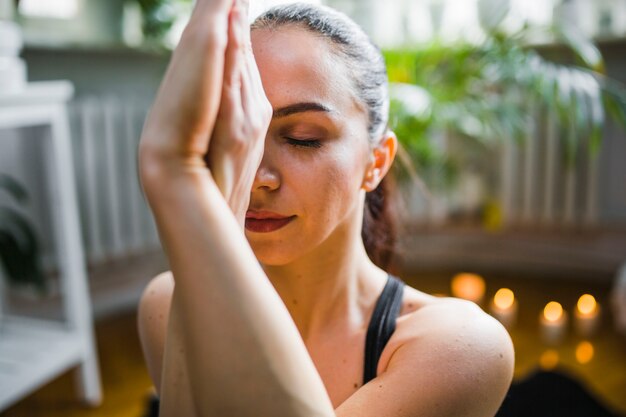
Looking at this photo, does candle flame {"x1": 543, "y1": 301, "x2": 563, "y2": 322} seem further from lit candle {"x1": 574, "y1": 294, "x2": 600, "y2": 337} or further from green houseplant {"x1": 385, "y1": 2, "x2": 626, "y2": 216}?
green houseplant {"x1": 385, "y1": 2, "x2": 626, "y2": 216}

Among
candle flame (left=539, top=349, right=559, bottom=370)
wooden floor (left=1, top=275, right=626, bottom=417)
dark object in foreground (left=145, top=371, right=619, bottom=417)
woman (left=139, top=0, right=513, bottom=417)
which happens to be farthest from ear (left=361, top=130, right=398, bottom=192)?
candle flame (left=539, top=349, right=559, bottom=370)

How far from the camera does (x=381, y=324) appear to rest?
82 cm

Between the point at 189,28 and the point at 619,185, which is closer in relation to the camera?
the point at 189,28

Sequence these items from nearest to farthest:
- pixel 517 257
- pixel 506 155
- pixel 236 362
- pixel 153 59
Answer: pixel 236 362, pixel 153 59, pixel 506 155, pixel 517 257

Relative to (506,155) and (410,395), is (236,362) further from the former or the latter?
(506,155)

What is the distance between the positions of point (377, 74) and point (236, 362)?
1.46 feet

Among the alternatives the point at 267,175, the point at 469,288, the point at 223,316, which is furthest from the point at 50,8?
the point at 223,316

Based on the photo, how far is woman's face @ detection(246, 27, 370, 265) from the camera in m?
0.70

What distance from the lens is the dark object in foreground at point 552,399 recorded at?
1.96 metres

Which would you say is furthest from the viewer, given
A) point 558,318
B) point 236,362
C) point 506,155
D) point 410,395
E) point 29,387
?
point 506,155

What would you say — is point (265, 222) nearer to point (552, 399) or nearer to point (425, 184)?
point (552, 399)

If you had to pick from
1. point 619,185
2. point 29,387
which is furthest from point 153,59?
point 619,185

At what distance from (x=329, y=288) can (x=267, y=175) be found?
9.0 inches

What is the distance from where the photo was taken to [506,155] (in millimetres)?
3148
